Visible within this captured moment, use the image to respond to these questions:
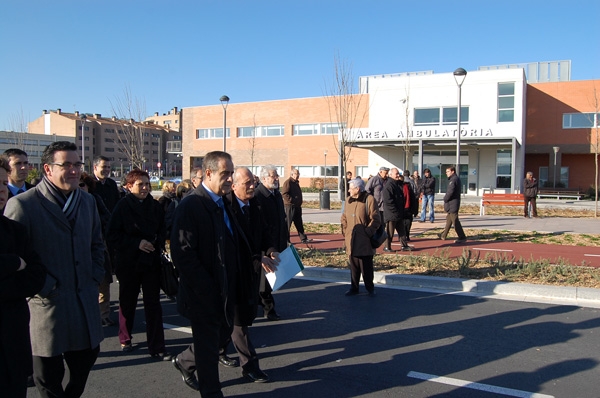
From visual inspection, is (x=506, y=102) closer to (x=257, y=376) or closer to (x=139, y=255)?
(x=139, y=255)

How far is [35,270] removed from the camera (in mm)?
2686

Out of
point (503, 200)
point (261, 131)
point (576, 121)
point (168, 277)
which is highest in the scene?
point (261, 131)

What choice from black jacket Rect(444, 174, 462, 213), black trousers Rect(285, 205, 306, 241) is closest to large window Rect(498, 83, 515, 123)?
black jacket Rect(444, 174, 462, 213)

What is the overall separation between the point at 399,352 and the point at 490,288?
124 inches

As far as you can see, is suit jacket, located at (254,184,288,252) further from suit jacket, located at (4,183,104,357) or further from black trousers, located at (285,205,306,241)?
black trousers, located at (285,205,306,241)

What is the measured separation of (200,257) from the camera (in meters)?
3.67

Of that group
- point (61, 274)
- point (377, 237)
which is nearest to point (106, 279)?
point (61, 274)

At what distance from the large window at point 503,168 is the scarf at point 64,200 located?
116 ft

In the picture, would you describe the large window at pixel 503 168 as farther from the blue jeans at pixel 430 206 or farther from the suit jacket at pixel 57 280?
the suit jacket at pixel 57 280

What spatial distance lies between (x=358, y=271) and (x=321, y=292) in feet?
2.47

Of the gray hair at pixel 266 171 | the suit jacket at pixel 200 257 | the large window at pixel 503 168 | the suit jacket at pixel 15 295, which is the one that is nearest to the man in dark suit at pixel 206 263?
the suit jacket at pixel 200 257

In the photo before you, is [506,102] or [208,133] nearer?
[506,102]

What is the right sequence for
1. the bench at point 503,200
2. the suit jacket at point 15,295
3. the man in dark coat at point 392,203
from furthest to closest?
1. the bench at point 503,200
2. the man in dark coat at point 392,203
3. the suit jacket at point 15,295

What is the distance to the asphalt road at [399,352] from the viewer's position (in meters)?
4.28
